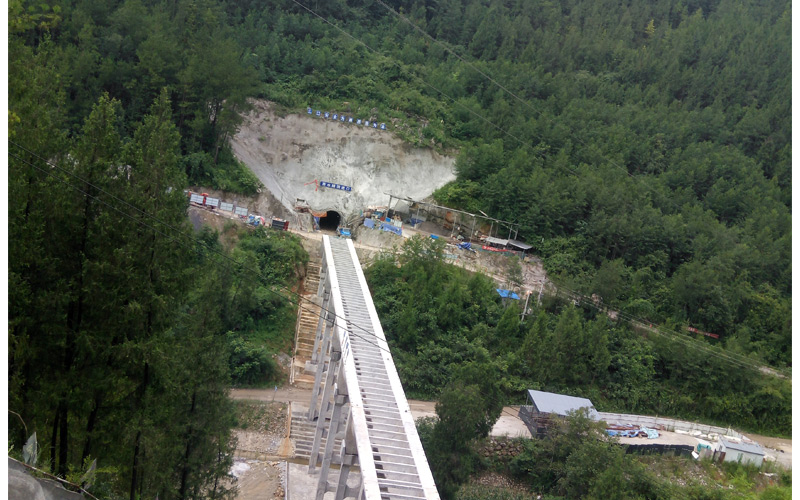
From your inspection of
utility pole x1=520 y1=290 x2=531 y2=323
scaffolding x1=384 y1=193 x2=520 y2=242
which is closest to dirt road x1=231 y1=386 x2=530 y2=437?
utility pole x1=520 y1=290 x2=531 y2=323

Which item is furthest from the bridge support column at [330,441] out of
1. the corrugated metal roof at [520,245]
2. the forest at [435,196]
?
the corrugated metal roof at [520,245]

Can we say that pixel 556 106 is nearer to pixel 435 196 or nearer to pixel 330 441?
pixel 435 196

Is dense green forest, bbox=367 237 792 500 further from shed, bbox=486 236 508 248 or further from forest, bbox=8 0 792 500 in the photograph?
shed, bbox=486 236 508 248

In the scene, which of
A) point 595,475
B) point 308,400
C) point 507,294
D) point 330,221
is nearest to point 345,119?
point 330,221

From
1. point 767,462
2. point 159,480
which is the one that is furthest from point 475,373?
point 767,462

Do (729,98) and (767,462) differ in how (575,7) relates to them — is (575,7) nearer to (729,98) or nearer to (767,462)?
(729,98)

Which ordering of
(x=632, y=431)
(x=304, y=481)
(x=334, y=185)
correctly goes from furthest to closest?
(x=334, y=185), (x=632, y=431), (x=304, y=481)
